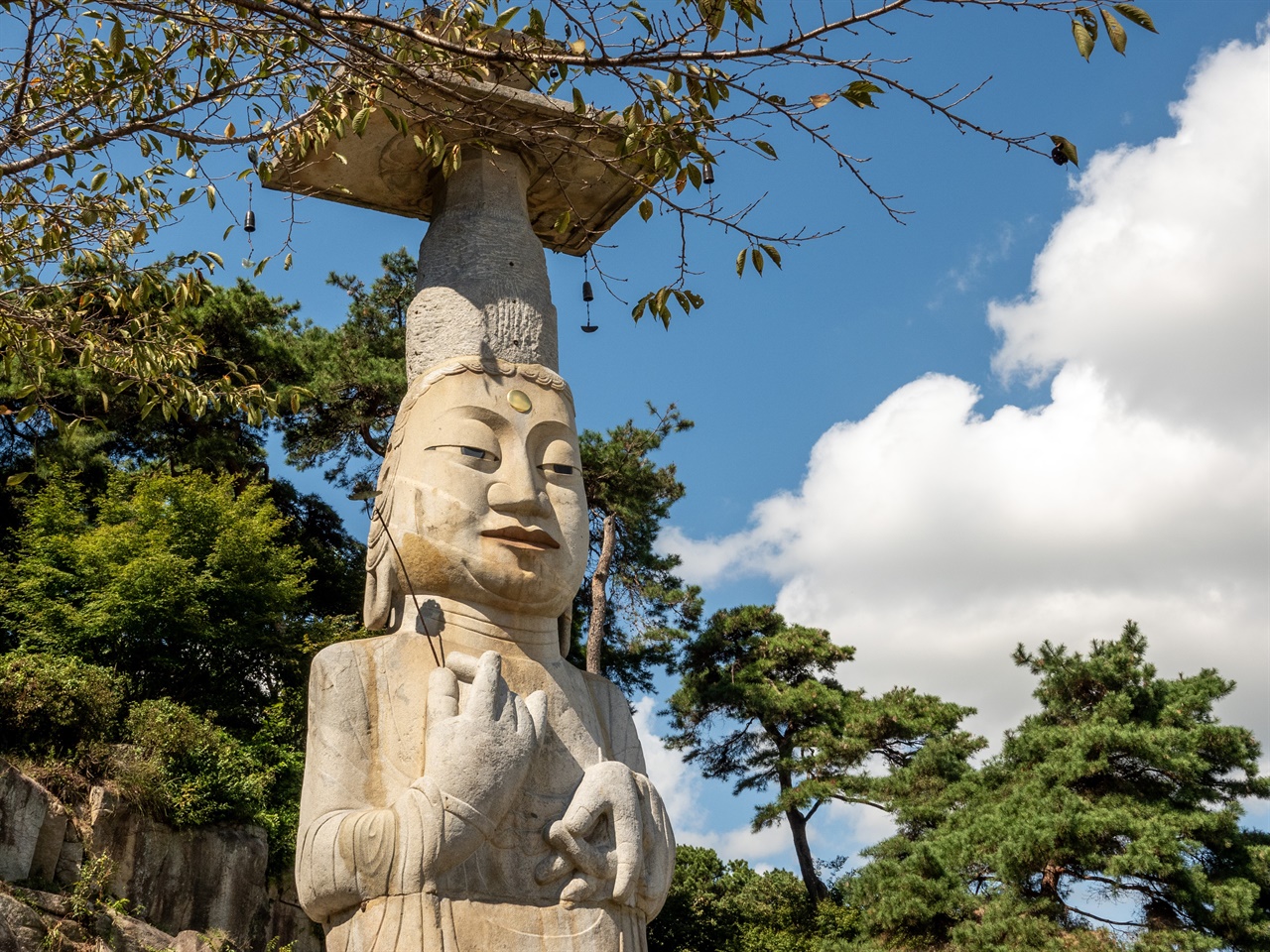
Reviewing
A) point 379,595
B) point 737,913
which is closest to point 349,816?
point 379,595

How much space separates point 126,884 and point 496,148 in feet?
30.7

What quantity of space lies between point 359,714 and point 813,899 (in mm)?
16467

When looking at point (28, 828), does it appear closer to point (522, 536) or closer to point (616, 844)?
point (522, 536)

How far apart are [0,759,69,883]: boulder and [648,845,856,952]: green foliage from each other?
930 centimetres

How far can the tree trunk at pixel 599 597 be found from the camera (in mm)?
19078

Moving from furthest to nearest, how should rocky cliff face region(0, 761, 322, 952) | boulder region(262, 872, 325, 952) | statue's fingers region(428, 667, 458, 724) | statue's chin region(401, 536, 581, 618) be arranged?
1. boulder region(262, 872, 325, 952)
2. rocky cliff face region(0, 761, 322, 952)
3. statue's chin region(401, 536, 581, 618)
4. statue's fingers region(428, 667, 458, 724)

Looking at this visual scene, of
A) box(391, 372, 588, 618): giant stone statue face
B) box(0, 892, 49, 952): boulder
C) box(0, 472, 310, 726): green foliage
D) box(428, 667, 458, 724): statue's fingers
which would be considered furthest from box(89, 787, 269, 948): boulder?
box(428, 667, 458, 724): statue's fingers

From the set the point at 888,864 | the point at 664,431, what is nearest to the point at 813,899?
the point at 888,864

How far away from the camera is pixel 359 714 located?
6.11 metres

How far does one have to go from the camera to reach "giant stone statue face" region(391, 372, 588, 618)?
6477 millimetres

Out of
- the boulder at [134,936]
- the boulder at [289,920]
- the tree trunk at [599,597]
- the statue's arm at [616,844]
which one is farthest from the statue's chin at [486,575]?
the tree trunk at [599,597]

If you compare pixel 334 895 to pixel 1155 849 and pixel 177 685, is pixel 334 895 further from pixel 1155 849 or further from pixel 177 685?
pixel 177 685

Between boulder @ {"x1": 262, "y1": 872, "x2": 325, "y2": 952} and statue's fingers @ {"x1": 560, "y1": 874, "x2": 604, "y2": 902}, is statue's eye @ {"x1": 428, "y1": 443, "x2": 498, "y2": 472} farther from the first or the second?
boulder @ {"x1": 262, "y1": 872, "x2": 325, "y2": 952}

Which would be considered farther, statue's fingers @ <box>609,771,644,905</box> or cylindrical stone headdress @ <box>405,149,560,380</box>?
cylindrical stone headdress @ <box>405,149,560,380</box>
